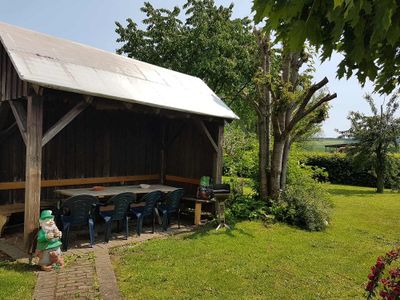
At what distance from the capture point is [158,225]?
914 cm

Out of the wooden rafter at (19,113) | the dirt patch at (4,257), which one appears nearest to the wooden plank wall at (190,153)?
the wooden rafter at (19,113)

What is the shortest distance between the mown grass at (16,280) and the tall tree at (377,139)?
1781 centimetres

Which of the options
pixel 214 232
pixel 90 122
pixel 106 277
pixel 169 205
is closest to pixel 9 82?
pixel 90 122

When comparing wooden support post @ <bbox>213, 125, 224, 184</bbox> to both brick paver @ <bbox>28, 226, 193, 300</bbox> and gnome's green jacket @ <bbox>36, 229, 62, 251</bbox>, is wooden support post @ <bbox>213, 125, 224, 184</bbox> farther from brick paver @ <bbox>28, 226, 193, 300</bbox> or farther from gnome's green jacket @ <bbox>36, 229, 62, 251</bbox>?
gnome's green jacket @ <bbox>36, 229, 62, 251</bbox>

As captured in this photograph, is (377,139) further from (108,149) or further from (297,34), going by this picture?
(297,34)

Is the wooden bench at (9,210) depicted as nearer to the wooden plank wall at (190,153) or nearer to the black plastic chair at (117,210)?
the black plastic chair at (117,210)

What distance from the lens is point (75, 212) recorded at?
6695 mm

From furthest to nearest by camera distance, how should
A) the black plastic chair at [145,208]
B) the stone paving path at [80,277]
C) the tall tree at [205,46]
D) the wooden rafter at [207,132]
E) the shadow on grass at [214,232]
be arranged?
the tall tree at [205,46] → the wooden rafter at [207,132] → the shadow on grass at [214,232] → the black plastic chair at [145,208] → the stone paving path at [80,277]

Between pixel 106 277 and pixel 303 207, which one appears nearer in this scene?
pixel 106 277

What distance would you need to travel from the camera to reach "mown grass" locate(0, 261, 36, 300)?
184 inches

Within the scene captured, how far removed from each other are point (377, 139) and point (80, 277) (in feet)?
57.9

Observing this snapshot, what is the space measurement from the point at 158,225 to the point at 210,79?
15714 mm

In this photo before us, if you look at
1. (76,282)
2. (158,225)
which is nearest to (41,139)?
(76,282)

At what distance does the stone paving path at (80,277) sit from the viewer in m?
4.79
